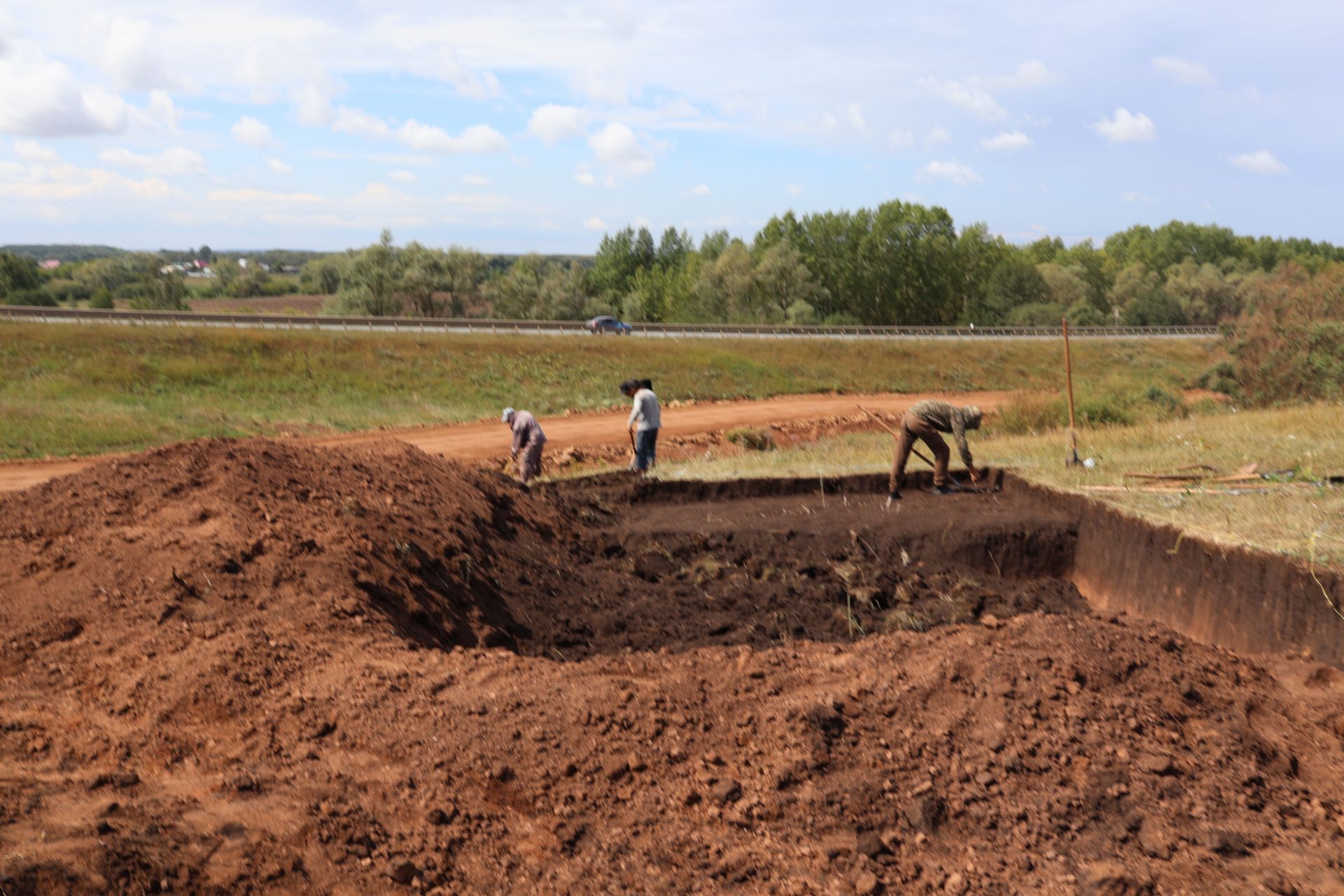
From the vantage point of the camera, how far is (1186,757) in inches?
241

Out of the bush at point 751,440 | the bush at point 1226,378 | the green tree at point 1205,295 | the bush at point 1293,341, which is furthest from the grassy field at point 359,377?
the green tree at point 1205,295

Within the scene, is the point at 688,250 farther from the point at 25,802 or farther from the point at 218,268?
the point at 25,802

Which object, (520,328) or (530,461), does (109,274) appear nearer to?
(520,328)

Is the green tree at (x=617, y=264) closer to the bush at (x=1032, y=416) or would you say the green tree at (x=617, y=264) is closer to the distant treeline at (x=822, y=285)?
the distant treeline at (x=822, y=285)

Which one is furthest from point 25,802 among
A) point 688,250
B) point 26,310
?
point 688,250

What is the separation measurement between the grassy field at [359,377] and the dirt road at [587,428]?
1123 mm

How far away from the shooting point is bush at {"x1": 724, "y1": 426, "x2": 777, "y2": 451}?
23.4 metres

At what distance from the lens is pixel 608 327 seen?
40.7 metres

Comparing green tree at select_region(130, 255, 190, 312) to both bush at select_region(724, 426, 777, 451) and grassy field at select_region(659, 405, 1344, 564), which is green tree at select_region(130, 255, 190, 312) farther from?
grassy field at select_region(659, 405, 1344, 564)

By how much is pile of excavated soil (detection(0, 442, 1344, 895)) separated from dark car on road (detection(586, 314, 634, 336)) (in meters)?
29.9

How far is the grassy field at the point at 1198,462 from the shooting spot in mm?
9625

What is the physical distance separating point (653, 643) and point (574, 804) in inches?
134

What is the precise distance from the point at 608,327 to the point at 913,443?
28.7 metres

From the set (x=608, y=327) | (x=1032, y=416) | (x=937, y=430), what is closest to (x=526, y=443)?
(x=937, y=430)
